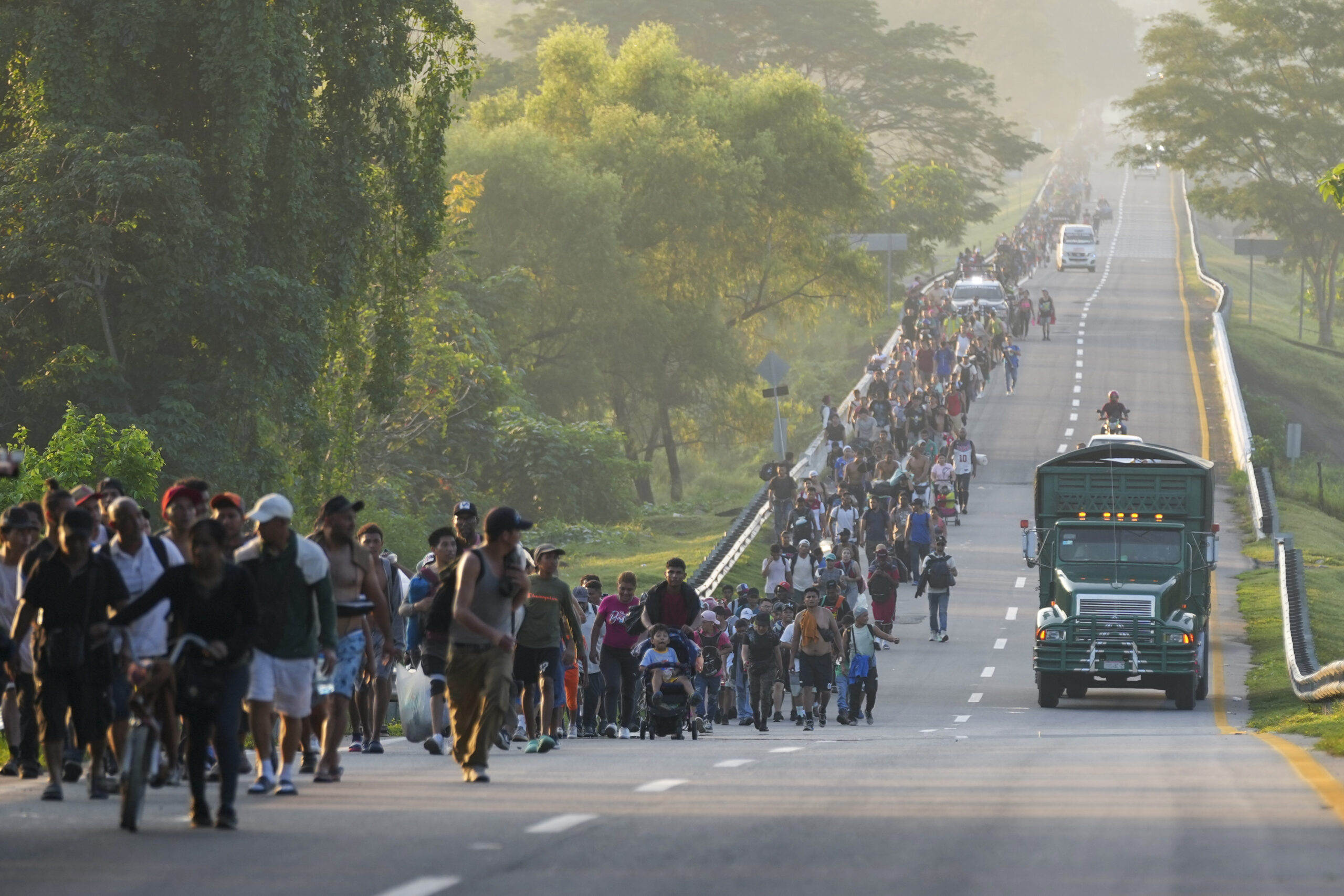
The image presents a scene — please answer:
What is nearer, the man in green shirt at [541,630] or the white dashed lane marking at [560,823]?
the white dashed lane marking at [560,823]

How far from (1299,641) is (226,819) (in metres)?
20.0

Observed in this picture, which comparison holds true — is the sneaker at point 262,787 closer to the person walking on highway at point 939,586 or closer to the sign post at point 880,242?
the person walking on highway at point 939,586

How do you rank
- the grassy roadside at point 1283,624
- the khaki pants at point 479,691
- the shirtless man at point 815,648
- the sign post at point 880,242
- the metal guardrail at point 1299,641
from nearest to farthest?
the khaki pants at point 479,691, the grassy roadside at point 1283,624, the shirtless man at point 815,648, the metal guardrail at point 1299,641, the sign post at point 880,242

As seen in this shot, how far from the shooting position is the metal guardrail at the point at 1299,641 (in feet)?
74.5

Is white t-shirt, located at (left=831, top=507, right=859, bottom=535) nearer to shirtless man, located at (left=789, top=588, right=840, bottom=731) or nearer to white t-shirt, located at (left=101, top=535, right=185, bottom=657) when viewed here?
shirtless man, located at (left=789, top=588, right=840, bottom=731)

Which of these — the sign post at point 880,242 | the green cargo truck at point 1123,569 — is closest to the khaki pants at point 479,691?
the green cargo truck at point 1123,569

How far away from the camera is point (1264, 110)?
8144cm

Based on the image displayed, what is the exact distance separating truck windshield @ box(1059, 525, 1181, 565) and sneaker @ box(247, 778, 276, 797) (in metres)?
16.0

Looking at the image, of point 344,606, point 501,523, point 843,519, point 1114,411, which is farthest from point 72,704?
point 1114,411

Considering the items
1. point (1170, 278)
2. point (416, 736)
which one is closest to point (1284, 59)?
point (1170, 278)

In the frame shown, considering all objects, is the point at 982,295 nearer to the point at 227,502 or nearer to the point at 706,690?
the point at 706,690

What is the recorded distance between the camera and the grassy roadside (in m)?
21.5

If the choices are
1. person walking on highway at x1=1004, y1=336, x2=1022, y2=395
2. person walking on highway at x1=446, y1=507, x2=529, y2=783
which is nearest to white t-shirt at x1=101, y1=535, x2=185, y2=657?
person walking on highway at x1=446, y1=507, x2=529, y2=783

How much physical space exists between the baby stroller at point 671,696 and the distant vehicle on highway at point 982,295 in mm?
49002
